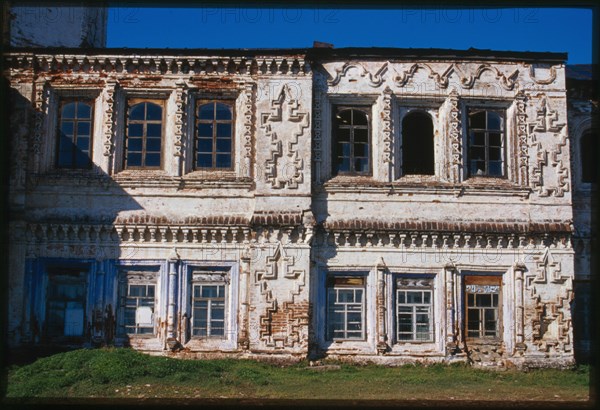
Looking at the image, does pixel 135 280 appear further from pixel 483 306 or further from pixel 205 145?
pixel 483 306

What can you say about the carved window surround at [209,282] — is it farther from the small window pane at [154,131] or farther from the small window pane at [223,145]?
the small window pane at [154,131]

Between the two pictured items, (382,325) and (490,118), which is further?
(490,118)

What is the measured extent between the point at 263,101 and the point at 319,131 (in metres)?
1.37

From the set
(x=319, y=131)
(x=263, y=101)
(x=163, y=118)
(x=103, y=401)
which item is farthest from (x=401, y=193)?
(x=103, y=401)

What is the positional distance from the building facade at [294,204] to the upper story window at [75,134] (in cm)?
3

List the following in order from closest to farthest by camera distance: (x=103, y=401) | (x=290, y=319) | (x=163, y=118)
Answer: (x=103, y=401) < (x=290, y=319) < (x=163, y=118)

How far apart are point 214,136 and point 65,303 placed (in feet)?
15.5

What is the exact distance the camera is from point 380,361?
14961 millimetres

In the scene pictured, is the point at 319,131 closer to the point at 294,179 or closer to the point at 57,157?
the point at 294,179

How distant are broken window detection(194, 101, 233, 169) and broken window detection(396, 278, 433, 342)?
4632 millimetres

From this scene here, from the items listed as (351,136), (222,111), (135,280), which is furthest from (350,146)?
(135,280)

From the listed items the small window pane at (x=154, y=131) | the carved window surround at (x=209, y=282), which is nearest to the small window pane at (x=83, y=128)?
the small window pane at (x=154, y=131)

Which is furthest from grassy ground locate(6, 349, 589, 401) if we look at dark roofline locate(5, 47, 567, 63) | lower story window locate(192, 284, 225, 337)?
dark roofline locate(5, 47, 567, 63)

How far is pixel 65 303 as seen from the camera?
15.1 metres
